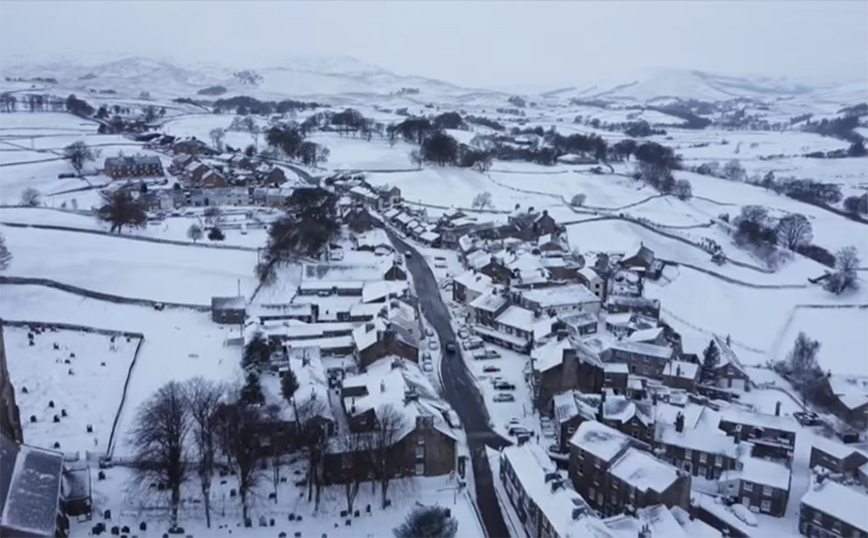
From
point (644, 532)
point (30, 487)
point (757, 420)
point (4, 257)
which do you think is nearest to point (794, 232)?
point (757, 420)

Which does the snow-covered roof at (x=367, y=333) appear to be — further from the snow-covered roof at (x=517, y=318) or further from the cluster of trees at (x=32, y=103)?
the cluster of trees at (x=32, y=103)

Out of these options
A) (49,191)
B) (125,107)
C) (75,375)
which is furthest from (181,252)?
(125,107)

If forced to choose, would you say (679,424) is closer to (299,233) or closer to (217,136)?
(299,233)

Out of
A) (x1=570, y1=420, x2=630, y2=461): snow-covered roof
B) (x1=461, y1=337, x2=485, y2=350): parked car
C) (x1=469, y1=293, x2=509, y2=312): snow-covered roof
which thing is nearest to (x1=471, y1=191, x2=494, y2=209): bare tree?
(x1=469, y1=293, x2=509, y2=312): snow-covered roof

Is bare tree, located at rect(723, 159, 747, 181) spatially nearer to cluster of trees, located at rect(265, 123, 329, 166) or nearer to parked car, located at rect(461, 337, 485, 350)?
cluster of trees, located at rect(265, 123, 329, 166)

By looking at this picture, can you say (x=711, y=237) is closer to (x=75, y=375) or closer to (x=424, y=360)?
(x=424, y=360)

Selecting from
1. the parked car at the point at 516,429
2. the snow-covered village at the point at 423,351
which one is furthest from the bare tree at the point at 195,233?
the parked car at the point at 516,429
